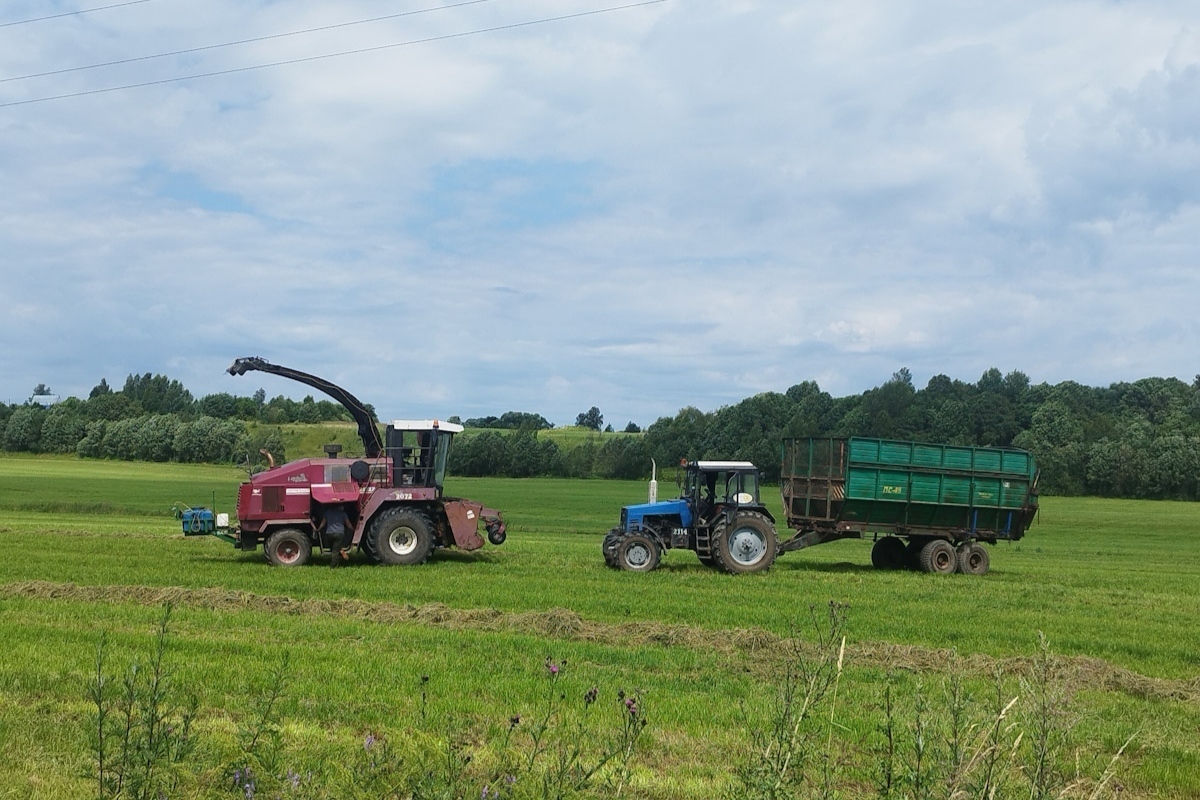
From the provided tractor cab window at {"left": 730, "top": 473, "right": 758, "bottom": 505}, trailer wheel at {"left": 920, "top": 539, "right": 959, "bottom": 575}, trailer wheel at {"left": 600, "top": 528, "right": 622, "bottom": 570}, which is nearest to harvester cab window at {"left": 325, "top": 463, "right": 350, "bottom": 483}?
trailer wheel at {"left": 600, "top": 528, "right": 622, "bottom": 570}

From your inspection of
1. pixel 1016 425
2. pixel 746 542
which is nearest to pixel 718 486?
pixel 746 542

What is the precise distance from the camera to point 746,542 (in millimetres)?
19281

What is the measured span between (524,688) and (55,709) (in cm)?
335

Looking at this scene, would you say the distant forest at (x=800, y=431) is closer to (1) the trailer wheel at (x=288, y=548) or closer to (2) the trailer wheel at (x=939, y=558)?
(2) the trailer wheel at (x=939, y=558)

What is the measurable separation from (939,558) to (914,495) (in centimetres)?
144

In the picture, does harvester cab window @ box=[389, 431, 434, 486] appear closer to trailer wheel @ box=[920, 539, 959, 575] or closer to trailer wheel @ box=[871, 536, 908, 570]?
trailer wheel @ box=[871, 536, 908, 570]

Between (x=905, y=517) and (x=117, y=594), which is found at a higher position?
(x=905, y=517)

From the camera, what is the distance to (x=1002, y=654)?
440 inches

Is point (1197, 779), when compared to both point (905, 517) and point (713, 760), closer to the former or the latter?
point (713, 760)

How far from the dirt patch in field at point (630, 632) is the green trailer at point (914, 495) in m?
9.30

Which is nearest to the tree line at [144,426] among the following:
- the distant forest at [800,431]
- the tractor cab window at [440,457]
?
the distant forest at [800,431]

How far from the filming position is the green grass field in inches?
266

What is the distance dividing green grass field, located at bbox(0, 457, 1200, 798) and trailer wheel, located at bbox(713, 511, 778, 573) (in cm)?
37

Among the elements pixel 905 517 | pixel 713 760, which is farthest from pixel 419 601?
pixel 905 517
